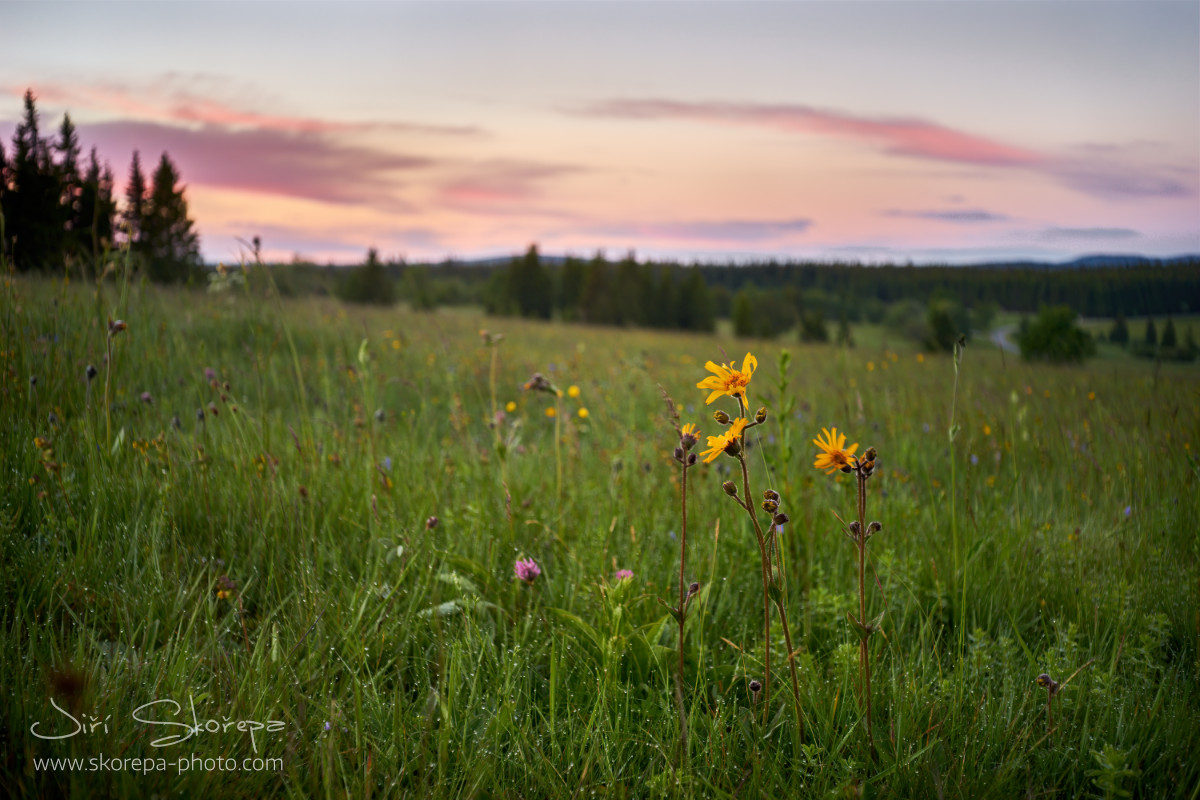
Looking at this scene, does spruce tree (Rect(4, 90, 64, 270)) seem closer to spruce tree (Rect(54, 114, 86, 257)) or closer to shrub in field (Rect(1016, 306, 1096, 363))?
spruce tree (Rect(54, 114, 86, 257))

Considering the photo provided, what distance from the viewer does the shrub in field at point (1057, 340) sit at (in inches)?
226

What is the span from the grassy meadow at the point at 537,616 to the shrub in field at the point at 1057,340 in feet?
6.39

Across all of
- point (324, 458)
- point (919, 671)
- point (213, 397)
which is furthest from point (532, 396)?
point (919, 671)

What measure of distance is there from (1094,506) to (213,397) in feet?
17.0

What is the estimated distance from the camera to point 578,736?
159 centimetres

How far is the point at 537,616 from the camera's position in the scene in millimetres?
2080

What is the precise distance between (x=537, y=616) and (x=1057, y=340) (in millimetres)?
6801

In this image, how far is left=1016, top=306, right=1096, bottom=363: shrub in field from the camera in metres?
5.74

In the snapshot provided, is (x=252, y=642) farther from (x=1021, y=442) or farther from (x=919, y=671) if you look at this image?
(x=1021, y=442)

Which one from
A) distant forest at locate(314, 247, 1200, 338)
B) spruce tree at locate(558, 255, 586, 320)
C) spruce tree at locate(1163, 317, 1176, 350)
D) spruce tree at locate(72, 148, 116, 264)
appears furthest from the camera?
spruce tree at locate(558, 255, 586, 320)

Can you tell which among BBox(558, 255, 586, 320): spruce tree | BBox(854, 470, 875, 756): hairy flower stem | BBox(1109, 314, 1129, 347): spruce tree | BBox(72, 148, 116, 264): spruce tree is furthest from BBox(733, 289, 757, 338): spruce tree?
BBox(854, 470, 875, 756): hairy flower stem

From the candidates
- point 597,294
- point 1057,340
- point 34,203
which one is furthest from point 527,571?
point 597,294

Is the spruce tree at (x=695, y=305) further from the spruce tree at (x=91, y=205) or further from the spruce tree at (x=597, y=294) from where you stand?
the spruce tree at (x=91, y=205)

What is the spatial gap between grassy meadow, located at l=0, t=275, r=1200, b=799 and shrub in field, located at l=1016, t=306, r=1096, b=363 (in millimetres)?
1947
